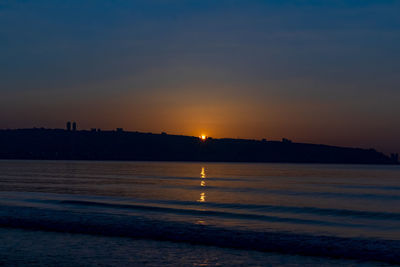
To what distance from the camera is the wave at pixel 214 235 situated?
59.9 feet

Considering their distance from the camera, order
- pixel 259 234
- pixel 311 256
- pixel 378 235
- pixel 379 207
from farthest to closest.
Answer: pixel 379 207 → pixel 378 235 → pixel 259 234 → pixel 311 256

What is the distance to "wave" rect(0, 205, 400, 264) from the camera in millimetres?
18250

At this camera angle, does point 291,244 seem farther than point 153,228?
No

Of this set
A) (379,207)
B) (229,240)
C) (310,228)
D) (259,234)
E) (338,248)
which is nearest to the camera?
(338,248)

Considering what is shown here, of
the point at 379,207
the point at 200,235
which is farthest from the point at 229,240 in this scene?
the point at 379,207

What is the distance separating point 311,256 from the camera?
1722cm

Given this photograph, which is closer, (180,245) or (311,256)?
(311,256)

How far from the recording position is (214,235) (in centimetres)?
2152

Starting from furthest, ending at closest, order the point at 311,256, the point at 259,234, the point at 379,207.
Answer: the point at 379,207, the point at 259,234, the point at 311,256

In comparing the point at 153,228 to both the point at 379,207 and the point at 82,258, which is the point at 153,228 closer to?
the point at 82,258

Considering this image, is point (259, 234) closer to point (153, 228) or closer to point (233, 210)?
point (153, 228)

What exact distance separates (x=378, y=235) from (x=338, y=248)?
675cm

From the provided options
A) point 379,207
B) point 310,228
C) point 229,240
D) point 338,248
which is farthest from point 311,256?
point 379,207

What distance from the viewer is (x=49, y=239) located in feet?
65.2
